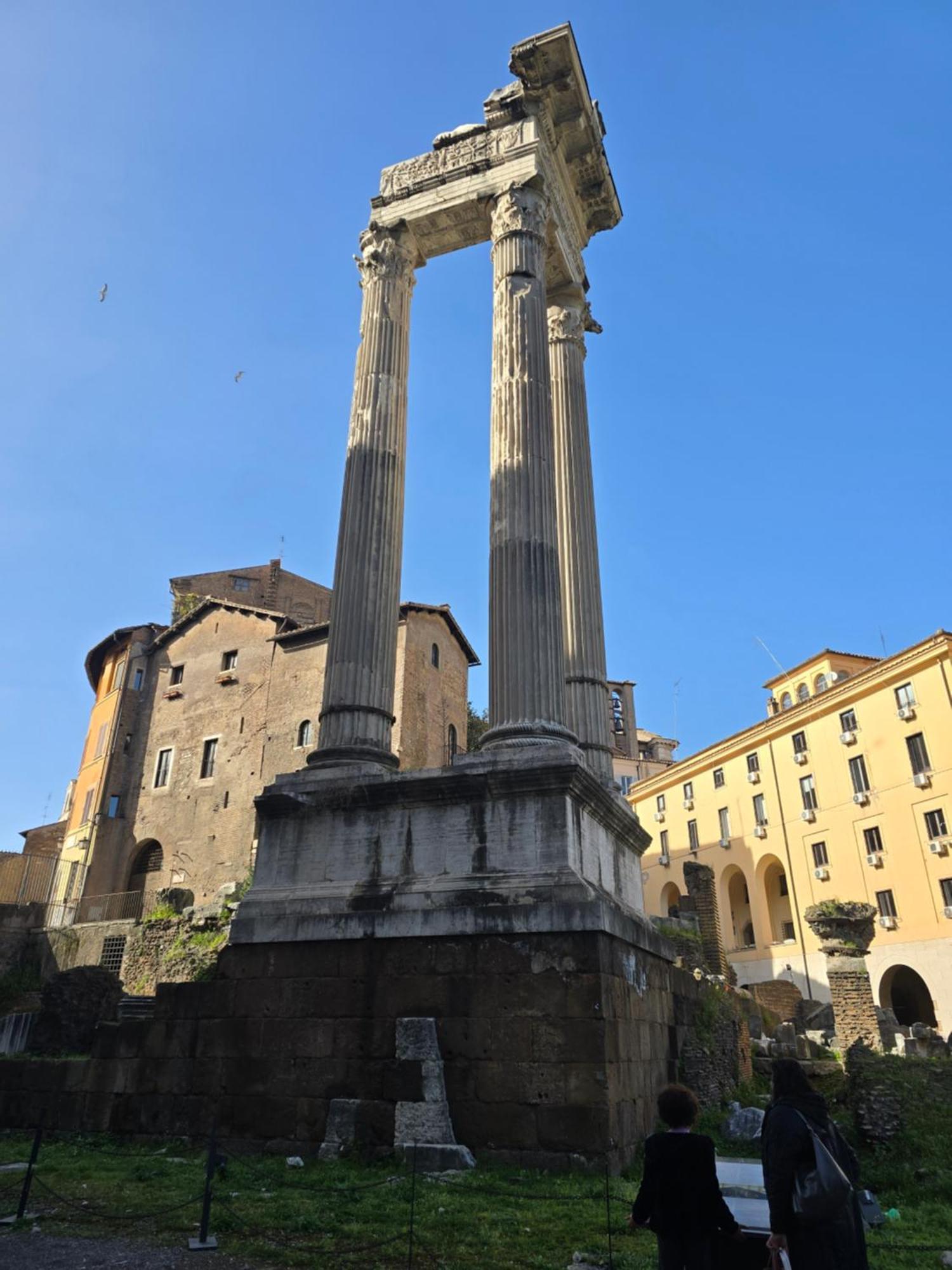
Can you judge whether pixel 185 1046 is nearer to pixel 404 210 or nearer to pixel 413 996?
pixel 413 996

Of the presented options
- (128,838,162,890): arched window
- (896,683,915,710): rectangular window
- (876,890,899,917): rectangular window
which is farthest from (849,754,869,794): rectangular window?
(128,838,162,890): arched window

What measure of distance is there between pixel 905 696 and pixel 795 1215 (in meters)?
33.1

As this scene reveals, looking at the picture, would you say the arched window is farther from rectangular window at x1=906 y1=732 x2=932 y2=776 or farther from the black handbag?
the black handbag

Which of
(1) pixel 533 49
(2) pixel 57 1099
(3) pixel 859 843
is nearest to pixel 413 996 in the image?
(2) pixel 57 1099

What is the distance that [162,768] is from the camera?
122 ft

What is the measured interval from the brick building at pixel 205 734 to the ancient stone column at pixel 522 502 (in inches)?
781

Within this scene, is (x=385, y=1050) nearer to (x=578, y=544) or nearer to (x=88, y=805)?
(x=578, y=544)

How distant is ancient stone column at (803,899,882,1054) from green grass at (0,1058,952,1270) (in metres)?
9.92

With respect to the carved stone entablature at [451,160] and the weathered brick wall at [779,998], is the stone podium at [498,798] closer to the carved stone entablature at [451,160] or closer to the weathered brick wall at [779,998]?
the carved stone entablature at [451,160]

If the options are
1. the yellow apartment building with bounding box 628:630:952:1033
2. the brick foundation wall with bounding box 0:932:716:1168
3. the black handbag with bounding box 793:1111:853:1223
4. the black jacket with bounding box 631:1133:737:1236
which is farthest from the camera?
the yellow apartment building with bounding box 628:630:952:1033

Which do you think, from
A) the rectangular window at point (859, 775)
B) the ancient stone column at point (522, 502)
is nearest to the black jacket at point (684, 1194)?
the ancient stone column at point (522, 502)

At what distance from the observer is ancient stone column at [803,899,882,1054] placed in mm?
18266

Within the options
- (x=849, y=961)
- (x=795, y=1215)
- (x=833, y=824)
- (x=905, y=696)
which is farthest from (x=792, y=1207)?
(x=833, y=824)

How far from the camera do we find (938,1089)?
9.32 metres
